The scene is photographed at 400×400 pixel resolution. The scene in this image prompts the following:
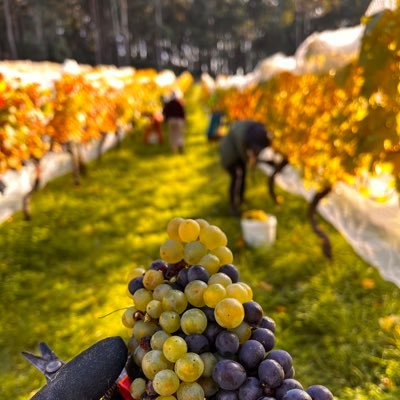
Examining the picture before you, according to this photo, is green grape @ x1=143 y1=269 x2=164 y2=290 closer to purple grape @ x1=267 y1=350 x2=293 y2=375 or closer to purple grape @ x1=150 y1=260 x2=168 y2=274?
purple grape @ x1=150 y1=260 x2=168 y2=274

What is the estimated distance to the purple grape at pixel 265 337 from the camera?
1308mm

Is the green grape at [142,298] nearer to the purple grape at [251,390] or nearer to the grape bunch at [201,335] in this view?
the grape bunch at [201,335]

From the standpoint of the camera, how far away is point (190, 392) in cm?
119

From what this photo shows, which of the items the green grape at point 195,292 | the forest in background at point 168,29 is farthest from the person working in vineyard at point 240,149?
the forest in background at point 168,29

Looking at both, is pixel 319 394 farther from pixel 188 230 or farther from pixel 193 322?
pixel 188 230

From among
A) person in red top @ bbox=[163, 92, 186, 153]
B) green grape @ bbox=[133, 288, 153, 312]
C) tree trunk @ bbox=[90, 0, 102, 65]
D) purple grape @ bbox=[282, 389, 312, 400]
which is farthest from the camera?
tree trunk @ bbox=[90, 0, 102, 65]

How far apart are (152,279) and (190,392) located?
400 millimetres

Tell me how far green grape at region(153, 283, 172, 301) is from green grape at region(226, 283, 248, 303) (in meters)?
0.21

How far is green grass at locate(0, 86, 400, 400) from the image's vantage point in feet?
10.6

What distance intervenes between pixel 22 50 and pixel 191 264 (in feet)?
43.3

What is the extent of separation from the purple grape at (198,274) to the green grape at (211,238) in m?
0.12

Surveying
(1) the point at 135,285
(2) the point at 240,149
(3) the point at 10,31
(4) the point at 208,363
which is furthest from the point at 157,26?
(4) the point at 208,363

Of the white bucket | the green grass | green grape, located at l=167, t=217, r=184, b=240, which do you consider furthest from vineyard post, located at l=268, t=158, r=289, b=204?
green grape, located at l=167, t=217, r=184, b=240

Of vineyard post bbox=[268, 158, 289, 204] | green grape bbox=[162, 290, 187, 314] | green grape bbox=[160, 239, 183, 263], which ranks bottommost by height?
vineyard post bbox=[268, 158, 289, 204]
